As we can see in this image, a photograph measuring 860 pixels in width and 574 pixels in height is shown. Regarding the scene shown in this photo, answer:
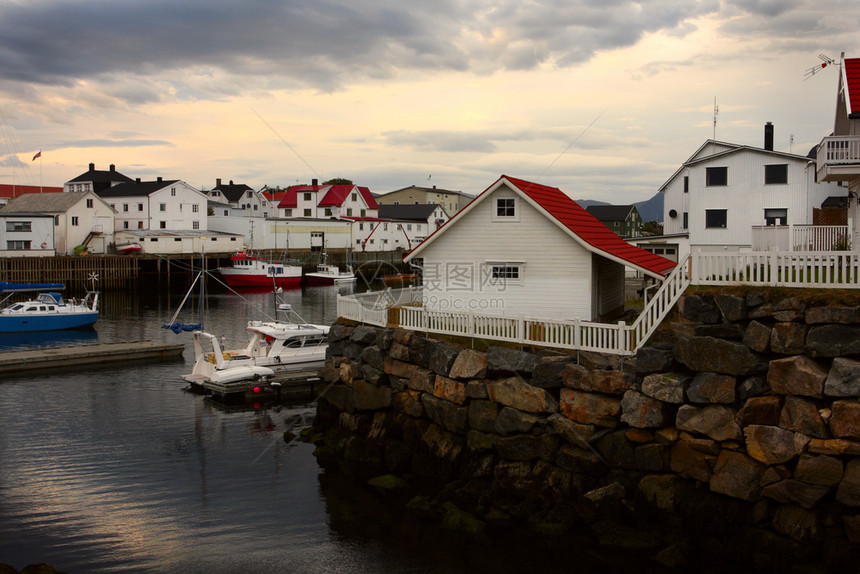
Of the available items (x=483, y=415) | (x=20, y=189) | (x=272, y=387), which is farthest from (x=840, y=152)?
(x=20, y=189)

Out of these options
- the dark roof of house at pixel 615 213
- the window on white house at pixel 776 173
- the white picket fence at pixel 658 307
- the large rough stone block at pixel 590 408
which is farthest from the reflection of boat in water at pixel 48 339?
the dark roof of house at pixel 615 213

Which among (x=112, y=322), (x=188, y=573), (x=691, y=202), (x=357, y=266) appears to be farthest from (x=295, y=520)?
(x=357, y=266)

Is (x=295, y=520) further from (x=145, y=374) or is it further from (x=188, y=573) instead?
(x=145, y=374)

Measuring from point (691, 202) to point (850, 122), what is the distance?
62.6 feet

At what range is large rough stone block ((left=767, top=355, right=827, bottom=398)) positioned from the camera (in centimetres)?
1265

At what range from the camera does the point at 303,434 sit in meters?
22.4

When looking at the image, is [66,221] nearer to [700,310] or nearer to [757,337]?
[700,310]

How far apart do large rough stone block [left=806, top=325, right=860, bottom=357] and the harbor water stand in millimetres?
5935

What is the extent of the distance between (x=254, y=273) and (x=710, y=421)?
68.2 metres

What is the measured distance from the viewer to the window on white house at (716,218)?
37.8 metres

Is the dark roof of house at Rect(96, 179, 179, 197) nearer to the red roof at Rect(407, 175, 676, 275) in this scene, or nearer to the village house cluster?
the village house cluster

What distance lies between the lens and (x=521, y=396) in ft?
53.8

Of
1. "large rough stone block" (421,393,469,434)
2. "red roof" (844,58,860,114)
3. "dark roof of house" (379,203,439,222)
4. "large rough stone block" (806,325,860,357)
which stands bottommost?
"large rough stone block" (421,393,469,434)

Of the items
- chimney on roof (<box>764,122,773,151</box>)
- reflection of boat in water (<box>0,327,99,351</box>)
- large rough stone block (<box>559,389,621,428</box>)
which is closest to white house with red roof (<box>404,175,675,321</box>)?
large rough stone block (<box>559,389,621,428</box>)
